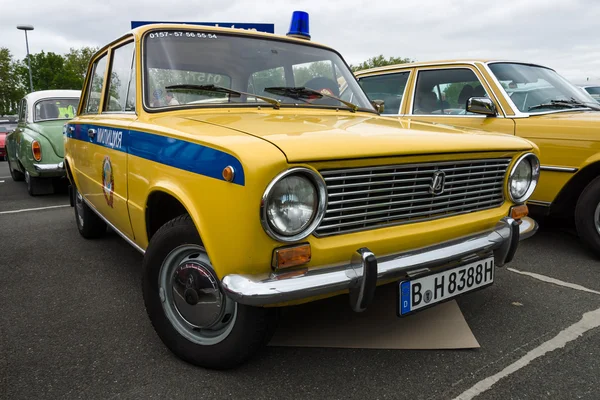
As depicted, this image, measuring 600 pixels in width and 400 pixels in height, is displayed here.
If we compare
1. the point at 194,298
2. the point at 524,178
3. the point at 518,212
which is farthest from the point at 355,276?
the point at 524,178

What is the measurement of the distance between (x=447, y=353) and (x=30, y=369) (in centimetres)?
205

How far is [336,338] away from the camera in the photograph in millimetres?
2498

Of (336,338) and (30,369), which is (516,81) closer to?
(336,338)

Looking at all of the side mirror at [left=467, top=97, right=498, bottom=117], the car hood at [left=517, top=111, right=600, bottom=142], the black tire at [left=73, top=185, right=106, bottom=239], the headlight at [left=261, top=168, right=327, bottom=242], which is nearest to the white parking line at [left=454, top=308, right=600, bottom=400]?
the headlight at [left=261, top=168, right=327, bottom=242]

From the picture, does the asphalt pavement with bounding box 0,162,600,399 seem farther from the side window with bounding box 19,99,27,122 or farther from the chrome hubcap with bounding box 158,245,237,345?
the side window with bounding box 19,99,27,122

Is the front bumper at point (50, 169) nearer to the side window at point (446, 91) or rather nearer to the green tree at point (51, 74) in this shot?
the side window at point (446, 91)

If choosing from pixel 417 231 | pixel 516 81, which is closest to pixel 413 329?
pixel 417 231

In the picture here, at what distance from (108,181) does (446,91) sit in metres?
3.48

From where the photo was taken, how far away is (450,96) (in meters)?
4.84

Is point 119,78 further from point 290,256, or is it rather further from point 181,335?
point 290,256

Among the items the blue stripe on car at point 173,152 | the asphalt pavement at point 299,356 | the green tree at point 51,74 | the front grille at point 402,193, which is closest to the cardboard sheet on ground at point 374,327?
the asphalt pavement at point 299,356

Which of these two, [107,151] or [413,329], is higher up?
[107,151]

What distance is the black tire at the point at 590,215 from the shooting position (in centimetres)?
371

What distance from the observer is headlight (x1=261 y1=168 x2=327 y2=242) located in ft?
5.81
